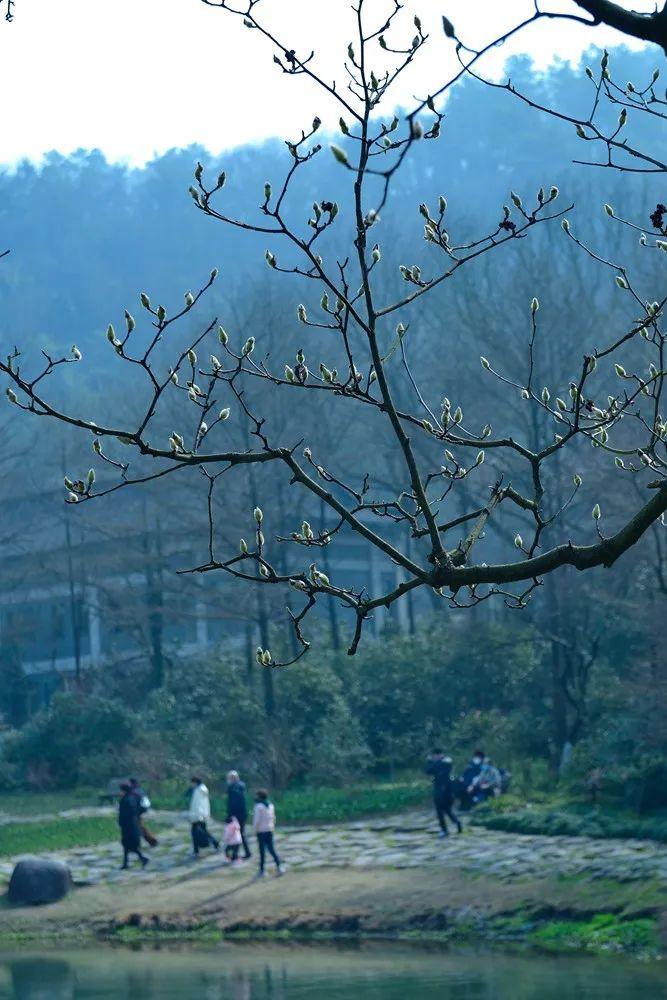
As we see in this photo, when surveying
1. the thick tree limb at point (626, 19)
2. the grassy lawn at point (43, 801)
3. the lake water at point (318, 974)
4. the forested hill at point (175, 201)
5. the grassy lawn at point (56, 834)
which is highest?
the forested hill at point (175, 201)

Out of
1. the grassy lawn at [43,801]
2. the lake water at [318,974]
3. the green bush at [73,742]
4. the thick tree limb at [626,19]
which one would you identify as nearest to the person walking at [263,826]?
the lake water at [318,974]

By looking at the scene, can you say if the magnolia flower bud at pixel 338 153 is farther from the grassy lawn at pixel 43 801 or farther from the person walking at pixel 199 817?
the grassy lawn at pixel 43 801

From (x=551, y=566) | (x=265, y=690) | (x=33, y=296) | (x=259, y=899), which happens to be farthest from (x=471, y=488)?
(x=33, y=296)

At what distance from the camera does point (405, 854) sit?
68.4 feet

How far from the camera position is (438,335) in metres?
43.3

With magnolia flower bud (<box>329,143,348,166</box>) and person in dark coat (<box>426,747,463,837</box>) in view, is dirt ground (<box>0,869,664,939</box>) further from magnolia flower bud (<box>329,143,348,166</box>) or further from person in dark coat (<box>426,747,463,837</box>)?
magnolia flower bud (<box>329,143,348,166</box>)

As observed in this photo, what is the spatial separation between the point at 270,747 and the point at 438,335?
737 inches

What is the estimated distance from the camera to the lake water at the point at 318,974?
13930mm

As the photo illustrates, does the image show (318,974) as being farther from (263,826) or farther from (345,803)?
(345,803)

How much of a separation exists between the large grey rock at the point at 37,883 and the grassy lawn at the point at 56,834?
2.89 m

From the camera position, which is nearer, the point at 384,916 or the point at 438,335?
the point at 384,916

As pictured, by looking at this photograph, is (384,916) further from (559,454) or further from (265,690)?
(559,454)

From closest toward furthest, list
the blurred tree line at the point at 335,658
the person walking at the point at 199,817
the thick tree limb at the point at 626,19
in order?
the thick tree limb at the point at 626,19 < the person walking at the point at 199,817 < the blurred tree line at the point at 335,658

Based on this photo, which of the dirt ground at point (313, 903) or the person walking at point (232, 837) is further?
the person walking at point (232, 837)
